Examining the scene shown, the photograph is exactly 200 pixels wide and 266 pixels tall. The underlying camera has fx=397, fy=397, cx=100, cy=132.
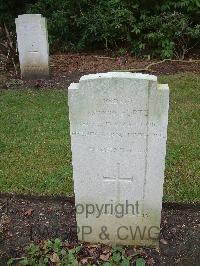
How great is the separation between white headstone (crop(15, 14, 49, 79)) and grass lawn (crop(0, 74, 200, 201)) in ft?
3.81

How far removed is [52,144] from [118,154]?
2.56 metres

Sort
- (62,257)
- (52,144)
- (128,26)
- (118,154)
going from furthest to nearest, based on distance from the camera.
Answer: (128,26) → (52,144) → (62,257) → (118,154)

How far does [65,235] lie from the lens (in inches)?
150

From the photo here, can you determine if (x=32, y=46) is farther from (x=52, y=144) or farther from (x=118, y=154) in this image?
(x=118, y=154)

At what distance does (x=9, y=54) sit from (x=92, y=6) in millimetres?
3079

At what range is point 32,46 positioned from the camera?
873 centimetres

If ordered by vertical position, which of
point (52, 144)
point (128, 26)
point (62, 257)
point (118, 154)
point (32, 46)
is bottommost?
point (62, 257)

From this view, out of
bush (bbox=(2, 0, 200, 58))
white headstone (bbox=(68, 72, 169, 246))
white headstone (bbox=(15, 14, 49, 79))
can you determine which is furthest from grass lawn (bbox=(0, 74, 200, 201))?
bush (bbox=(2, 0, 200, 58))

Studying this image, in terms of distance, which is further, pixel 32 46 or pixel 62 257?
pixel 32 46

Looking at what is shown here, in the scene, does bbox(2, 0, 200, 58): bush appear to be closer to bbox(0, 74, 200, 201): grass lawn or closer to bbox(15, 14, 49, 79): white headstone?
bbox(15, 14, 49, 79): white headstone

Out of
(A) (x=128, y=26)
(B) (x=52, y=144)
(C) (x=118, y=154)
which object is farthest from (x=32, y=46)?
(C) (x=118, y=154)

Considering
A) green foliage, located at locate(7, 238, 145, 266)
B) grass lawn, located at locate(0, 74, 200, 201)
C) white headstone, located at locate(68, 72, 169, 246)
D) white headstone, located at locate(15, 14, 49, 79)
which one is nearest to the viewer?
white headstone, located at locate(68, 72, 169, 246)

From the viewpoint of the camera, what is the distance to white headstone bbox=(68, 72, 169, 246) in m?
2.93

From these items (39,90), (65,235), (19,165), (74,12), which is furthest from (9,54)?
(65,235)
